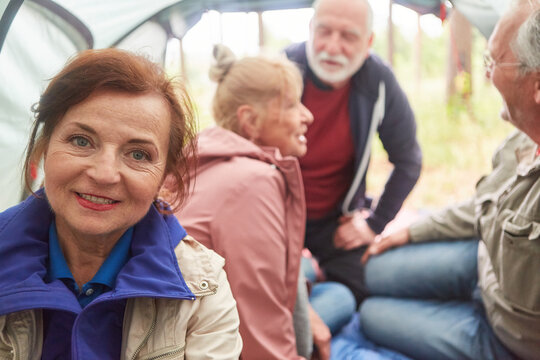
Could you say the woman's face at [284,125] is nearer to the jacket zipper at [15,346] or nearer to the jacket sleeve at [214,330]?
the jacket sleeve at [214,330]

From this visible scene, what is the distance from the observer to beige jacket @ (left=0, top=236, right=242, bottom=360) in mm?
843

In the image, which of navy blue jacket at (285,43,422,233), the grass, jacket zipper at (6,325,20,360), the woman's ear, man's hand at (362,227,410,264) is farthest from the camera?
the grass

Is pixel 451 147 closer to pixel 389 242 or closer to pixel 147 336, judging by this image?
pixel 389 242

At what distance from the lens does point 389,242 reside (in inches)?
76.7

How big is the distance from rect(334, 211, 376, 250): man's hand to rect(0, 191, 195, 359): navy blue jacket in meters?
1.21

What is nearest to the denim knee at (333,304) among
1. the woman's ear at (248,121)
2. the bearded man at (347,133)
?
the bearded man at (347,133)

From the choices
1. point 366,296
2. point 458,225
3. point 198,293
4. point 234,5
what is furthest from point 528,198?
point 234,5

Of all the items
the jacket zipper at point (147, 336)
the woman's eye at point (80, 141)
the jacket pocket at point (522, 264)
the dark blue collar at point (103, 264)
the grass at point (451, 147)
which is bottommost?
the grass at point (451, 147)

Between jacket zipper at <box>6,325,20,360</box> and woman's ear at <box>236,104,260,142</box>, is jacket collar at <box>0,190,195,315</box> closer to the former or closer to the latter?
jacket zipper at <box>6,325,20,360</box>

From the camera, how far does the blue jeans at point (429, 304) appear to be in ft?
5.07

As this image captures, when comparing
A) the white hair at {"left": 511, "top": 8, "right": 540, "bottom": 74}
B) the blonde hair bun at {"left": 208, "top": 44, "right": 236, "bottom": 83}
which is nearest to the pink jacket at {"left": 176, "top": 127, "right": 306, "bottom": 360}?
the blonde hair bun at {"left": 208, "top": 44, "right": 236, "bottom": 83}

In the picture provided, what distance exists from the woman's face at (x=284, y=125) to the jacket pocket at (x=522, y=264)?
23.1 inches

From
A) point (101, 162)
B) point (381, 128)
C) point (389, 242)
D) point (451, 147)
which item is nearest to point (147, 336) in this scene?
point (101, 162)

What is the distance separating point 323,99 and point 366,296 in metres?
0.75
